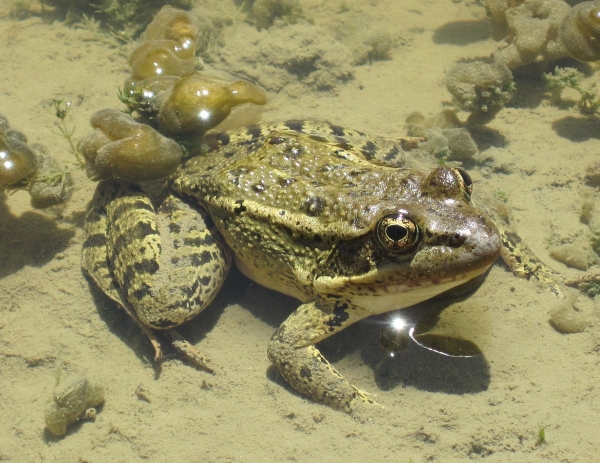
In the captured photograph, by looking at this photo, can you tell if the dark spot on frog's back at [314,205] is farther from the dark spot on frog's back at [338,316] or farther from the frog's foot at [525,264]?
the frog's foot at [525,264]

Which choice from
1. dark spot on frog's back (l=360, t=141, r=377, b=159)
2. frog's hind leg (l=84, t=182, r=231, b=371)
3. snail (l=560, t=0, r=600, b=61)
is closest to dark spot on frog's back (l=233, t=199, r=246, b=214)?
frog's hind leg (l=84, t=182, r=231, b=371)

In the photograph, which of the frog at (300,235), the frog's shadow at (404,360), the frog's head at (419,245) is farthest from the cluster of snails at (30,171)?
the frog's head at (419,245)

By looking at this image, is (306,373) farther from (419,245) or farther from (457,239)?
(457,239)

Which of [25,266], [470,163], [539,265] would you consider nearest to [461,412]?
[539,265]

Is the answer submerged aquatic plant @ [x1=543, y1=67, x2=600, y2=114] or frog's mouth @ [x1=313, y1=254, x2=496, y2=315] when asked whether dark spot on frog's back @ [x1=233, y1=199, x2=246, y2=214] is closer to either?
frog's mouth @ [x1=313, y1=254, x2=496, y2=315]

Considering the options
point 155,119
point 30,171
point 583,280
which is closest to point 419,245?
point 583,280

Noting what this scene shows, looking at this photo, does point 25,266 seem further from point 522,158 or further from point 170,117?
point 522,158
